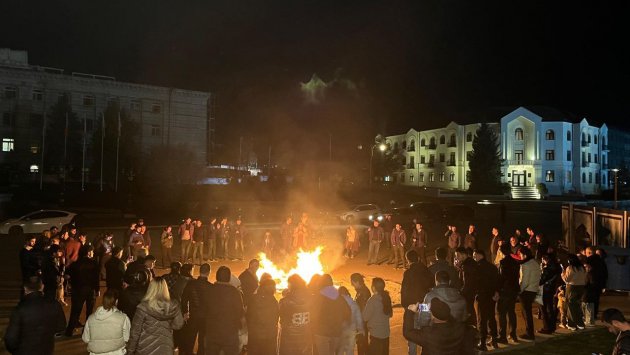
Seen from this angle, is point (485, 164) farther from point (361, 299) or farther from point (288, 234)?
point (361, 299)

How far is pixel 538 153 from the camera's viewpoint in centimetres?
6438

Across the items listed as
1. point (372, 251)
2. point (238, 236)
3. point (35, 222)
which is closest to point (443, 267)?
point (372, 251)

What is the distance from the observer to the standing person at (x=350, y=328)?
21.9 ft

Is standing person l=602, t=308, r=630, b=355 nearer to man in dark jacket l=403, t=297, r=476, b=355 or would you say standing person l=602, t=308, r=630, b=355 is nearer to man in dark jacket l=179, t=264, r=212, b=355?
man in dark jacket l=403, t=297, r=476, b=355

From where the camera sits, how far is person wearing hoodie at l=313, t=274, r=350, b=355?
6.52 m

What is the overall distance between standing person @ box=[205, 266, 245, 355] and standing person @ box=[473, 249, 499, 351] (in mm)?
4669

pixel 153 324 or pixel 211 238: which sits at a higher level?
pixel 153 324

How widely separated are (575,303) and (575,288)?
→ 32 cm

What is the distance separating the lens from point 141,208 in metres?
42.2

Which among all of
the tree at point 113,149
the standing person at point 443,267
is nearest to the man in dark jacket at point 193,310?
the standing person at point 443,267

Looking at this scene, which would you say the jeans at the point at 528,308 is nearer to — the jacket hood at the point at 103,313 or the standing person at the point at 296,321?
the standing person at the point at 296,321

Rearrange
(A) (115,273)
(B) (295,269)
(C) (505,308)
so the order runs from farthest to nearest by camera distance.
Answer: (B) (295,269) → (A) (115,273) → (C) (505,308)

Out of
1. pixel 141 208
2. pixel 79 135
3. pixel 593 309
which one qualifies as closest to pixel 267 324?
pixel 593 309

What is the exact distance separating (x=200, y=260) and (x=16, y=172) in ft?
143
